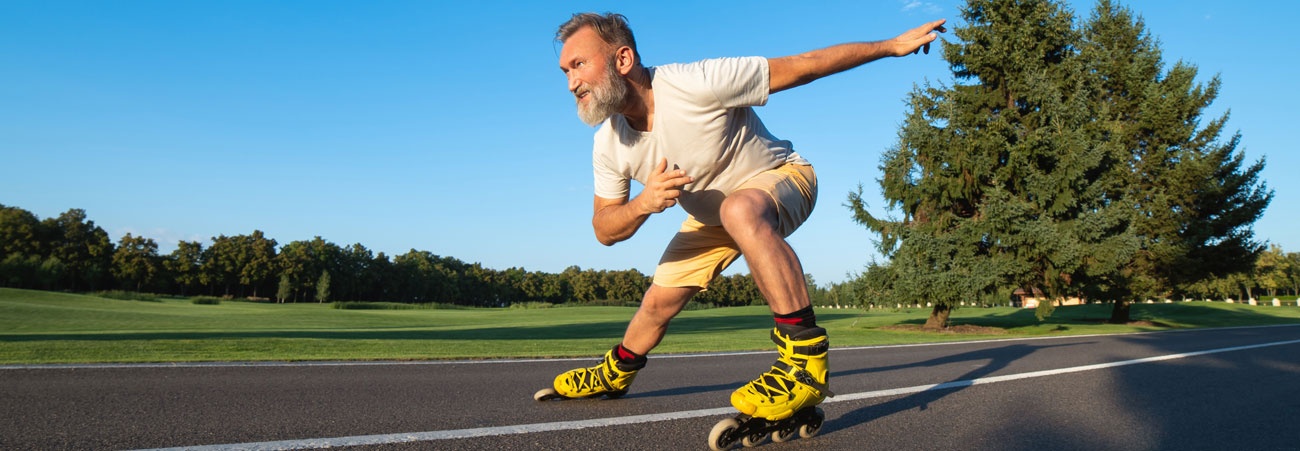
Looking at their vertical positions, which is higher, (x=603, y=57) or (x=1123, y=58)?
(x=1123, y=58)

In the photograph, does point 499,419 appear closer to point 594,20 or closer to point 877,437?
point 877,437

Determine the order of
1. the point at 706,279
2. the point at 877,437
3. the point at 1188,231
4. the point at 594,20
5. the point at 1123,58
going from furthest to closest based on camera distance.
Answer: the point at 1123,58
the point at 1188,231
the point at 706,279
the point at 594,20
the point at 877,437

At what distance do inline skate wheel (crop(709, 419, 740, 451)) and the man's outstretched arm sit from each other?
4.16 feet

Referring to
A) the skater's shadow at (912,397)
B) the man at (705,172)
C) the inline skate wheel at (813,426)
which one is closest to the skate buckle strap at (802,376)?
the man at (705,172)

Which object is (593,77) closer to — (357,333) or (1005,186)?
Result: (357,333)

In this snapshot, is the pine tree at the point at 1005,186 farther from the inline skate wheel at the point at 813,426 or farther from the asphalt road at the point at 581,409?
the inline skate wheel at the point at 813,426

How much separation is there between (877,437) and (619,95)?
1.59 metres

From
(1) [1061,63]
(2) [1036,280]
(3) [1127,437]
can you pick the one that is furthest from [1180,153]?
(3) [1127,437]

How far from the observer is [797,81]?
272 centimetres

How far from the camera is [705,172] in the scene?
2.90 m

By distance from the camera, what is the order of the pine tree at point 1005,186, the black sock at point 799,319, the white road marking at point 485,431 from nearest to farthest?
the white road marking at point 485,431 → the black sock at point 799,319 → the pine tree at point 1005,186

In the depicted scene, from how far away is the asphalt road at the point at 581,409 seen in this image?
7.63ft

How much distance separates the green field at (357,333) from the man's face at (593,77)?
3.88m

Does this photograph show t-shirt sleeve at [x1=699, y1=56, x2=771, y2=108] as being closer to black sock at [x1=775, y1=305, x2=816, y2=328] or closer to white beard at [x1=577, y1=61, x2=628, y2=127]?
white beard at [x1=577, y1=61, x2=628, y2=127]
